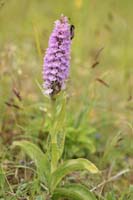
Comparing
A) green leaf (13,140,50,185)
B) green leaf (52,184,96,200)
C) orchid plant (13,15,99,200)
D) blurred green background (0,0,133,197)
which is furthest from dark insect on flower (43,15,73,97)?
green leaf (52,184,96,200)

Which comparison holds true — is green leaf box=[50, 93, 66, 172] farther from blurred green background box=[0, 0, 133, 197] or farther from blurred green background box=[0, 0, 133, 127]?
blurred green background box=[0, 0, 133, 127]

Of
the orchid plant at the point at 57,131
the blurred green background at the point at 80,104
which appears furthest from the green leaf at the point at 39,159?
the blurred green background at the point at 80,104

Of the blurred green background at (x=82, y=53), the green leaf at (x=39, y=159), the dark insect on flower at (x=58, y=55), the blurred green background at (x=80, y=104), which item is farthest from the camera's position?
the blurred green background at (x=82, y=53)

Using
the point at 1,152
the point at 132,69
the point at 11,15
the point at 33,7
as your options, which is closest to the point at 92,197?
the point at 1,152

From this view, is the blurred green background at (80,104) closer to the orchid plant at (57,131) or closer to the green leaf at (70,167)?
the orchid plant at (57,131)

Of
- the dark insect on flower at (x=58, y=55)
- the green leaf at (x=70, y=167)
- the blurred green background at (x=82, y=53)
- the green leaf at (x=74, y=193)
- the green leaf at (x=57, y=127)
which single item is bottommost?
the green leaf at (x=74, y=193)

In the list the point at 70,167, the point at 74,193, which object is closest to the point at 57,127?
the point at 70,167
